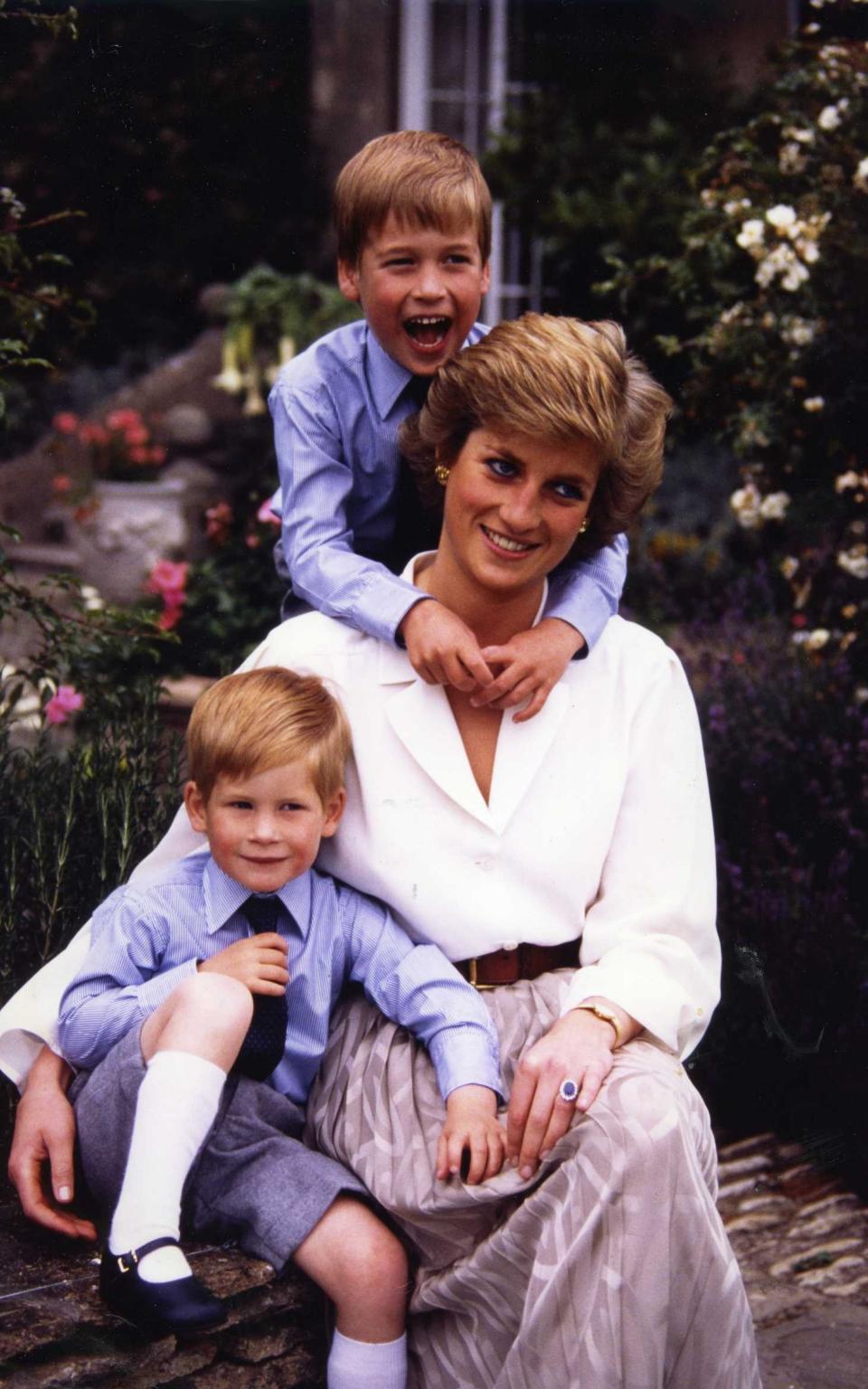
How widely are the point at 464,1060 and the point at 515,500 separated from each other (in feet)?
2.80

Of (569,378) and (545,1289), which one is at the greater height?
(569,378)

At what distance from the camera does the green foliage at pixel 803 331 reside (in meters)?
4.48

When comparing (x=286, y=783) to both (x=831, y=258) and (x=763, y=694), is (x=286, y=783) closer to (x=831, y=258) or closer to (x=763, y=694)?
(x=763, y=694)

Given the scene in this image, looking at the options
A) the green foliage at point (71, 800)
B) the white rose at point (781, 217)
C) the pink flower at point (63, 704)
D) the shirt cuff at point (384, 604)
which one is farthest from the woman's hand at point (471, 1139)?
the white rose at point (781, 217)

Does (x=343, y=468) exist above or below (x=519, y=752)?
above

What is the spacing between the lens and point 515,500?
2377 mm

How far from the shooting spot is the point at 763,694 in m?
4.54

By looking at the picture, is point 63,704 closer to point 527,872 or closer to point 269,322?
point 527,872

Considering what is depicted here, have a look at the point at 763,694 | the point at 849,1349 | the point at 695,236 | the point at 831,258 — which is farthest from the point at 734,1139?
the point at 695,236

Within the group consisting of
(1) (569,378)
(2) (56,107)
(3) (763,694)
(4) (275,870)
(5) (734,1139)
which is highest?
(2) (56,107)

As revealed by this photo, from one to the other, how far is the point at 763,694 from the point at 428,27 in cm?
472

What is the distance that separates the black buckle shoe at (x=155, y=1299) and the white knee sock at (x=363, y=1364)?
8.1 inches

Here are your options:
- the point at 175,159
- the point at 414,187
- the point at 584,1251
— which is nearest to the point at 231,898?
the point at 584,1251

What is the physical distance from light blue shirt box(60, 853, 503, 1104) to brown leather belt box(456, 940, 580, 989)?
0.10m
